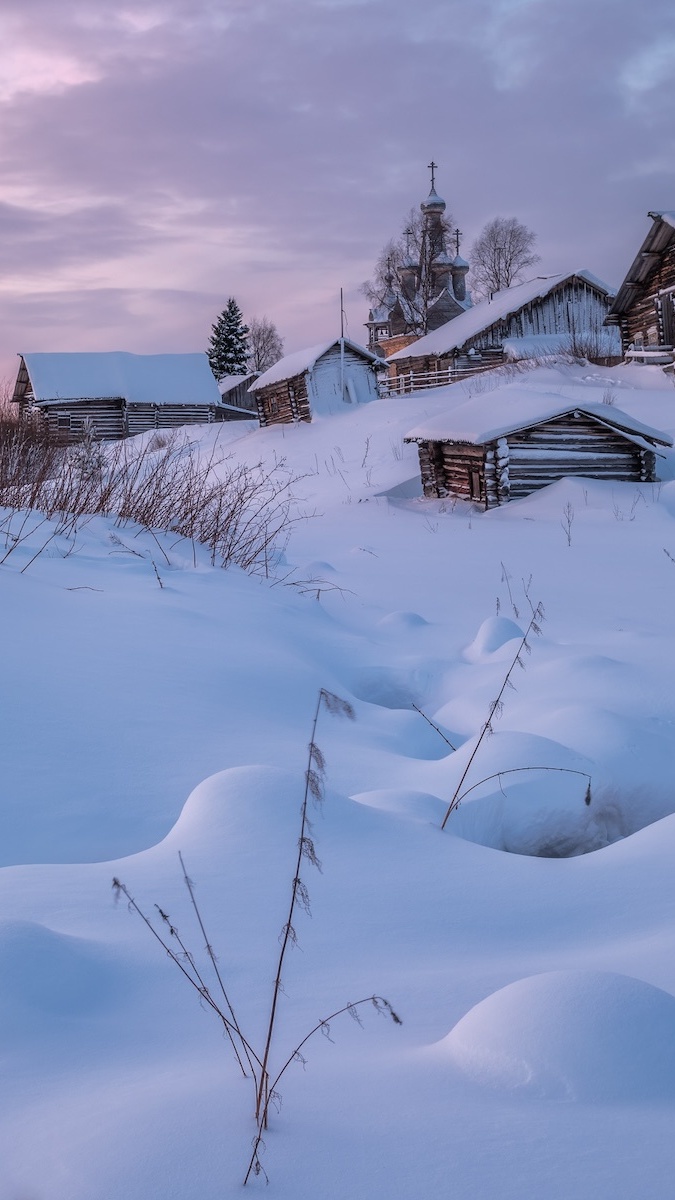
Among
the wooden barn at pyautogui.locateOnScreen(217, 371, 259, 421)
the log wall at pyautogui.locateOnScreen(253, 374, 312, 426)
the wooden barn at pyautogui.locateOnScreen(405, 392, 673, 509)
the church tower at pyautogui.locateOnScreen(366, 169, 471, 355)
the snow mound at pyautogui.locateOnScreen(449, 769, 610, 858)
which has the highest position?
the church tower at pyautogui.locateOnScreen(366, 169, 471, 355)

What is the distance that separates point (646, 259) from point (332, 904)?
24.5 meters

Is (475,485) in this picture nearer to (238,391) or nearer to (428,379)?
(428,379)

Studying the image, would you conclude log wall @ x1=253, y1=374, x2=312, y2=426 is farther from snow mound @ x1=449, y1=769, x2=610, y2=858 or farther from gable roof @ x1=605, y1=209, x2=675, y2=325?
snow mound @ x1=449, y1=769, x2=610, y2=858

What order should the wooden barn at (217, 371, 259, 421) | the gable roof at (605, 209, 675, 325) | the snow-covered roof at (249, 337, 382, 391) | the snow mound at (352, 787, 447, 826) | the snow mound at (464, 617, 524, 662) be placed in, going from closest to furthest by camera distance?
the snow mound at (352, 787, 447, 826)
the snow mound at (464, 617, 524, 662)
the gable roof at (605, 209, 675, 325)
the snow-covered roof at (249, 337, 382, 391)
the wooden barn at (217, 371, 259, 421)

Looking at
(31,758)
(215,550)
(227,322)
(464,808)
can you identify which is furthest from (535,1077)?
(227,322)

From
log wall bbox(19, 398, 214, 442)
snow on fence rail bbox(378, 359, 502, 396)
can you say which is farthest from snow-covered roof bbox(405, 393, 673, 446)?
log wall bbox(19, 398, 214, 442)

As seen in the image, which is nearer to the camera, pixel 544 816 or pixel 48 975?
pixel 48 975

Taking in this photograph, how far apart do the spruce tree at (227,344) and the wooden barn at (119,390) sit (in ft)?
58.9

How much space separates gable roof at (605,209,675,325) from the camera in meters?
21.4

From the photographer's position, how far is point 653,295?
23484 mm

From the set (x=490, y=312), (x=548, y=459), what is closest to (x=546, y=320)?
(x=490, y=312)

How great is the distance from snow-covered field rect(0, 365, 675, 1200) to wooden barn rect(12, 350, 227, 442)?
1394 inches

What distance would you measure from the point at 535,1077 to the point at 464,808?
1.56 metres

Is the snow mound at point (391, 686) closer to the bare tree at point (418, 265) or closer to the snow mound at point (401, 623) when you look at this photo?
the snow mound at point (401, 623)
